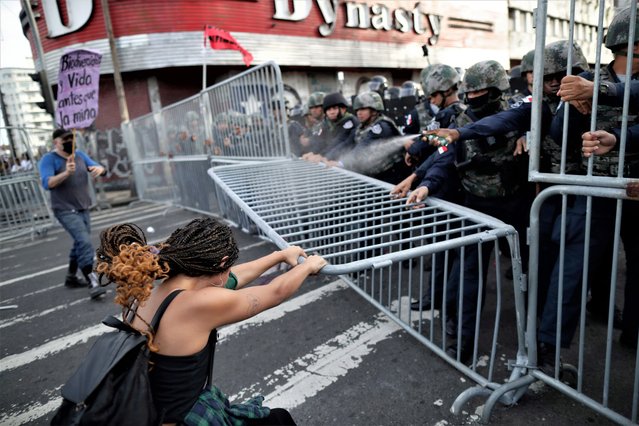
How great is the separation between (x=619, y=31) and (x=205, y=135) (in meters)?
5.89

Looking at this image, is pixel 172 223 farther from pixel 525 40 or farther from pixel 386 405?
pixel 525 40

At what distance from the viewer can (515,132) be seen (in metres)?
3.02

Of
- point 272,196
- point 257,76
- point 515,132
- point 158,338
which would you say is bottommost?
point 158,338

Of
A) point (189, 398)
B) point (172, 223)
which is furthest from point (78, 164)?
point (189, 398)

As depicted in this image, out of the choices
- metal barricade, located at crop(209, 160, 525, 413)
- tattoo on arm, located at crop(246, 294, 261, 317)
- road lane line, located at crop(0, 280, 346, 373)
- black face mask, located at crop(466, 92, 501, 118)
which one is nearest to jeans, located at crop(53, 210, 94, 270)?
road lane line, located at crop(0, 280, 346, 373)

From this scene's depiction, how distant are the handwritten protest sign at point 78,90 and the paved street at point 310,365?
116 inches

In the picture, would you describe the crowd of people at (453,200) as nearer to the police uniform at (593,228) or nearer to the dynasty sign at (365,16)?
the police uniform at (593,228)

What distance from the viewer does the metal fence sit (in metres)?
7.94

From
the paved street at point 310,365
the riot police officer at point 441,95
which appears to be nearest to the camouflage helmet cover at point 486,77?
the riot police officer at point 441,95

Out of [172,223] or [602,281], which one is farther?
[172,223]

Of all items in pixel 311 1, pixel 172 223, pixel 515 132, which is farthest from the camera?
pixel 311 1

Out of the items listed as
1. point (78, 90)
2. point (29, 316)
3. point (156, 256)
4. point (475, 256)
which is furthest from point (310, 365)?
point (78, 90)

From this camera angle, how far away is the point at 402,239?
2309 millimetres

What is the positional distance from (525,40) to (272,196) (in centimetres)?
3106
